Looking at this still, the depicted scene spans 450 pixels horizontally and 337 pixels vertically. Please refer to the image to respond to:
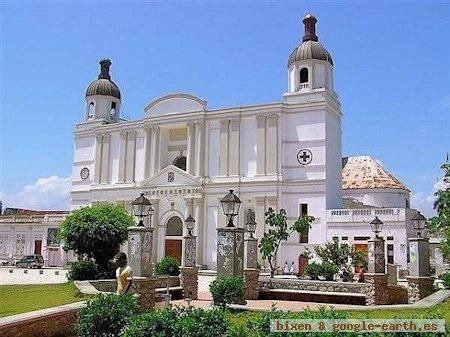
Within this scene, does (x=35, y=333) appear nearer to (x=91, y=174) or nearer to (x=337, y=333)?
(x=337, y=333)

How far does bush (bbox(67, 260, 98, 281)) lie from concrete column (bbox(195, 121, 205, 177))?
1943 centimetres

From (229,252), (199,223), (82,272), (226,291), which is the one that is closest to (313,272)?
(229,252)

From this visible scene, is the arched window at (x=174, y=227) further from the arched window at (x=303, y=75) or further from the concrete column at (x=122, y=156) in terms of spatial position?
the arched window at (x=303, y=75)

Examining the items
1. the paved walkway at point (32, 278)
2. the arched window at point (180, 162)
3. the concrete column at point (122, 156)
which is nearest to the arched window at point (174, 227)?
the arched window at point (180, 162)

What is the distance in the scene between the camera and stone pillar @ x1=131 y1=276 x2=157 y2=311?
44.5 feet

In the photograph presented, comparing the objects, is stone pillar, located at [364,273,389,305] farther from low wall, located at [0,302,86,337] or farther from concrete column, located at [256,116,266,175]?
concrete column, located at [256,116,266,175]

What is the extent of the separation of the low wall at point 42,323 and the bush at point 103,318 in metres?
1.12

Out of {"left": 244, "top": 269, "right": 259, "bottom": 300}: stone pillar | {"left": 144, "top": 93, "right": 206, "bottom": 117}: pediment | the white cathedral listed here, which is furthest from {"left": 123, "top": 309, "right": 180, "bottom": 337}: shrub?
{"left": 144, "top": 93, "right": 206, "bottom": 117}: pediment

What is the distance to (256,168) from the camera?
39.8 metres

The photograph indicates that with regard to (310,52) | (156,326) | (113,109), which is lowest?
(156,326)

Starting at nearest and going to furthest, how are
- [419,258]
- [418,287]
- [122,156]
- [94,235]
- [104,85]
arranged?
[418,287]
[419,258]
[94,235]
[122,156]
[104,85]

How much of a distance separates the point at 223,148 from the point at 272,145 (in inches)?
168

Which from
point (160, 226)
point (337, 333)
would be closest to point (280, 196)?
point (160, 226)

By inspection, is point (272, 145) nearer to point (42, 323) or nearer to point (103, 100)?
point (103, 100)
